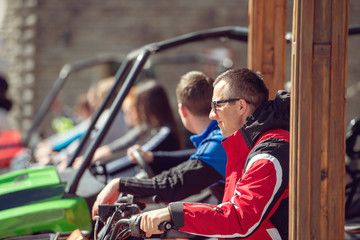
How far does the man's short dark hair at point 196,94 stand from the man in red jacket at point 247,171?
24.5 inches

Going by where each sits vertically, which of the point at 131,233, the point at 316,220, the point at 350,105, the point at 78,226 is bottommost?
the point at 350,105

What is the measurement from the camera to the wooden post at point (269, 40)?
288 centimetres

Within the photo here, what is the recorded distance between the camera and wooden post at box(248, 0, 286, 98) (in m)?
2.88

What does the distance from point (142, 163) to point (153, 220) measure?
1.29m

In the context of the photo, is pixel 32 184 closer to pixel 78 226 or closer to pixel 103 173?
pixel 78 226

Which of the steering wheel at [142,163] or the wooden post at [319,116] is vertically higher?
the wooden post at [319,116]

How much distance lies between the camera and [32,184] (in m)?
2.81

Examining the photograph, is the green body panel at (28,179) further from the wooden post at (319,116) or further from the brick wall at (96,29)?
the brick wall at (96,29)

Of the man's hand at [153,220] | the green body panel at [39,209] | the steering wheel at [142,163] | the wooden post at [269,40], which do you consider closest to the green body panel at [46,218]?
the green body panel at [39,209]

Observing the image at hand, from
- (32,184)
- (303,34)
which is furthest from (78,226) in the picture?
(303,34)

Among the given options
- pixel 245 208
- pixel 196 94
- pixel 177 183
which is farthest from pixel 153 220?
pixel 196 94

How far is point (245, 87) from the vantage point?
6.90 feet

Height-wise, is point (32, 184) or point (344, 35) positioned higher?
point (344, 35)

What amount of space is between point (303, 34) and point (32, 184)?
1827 mm
